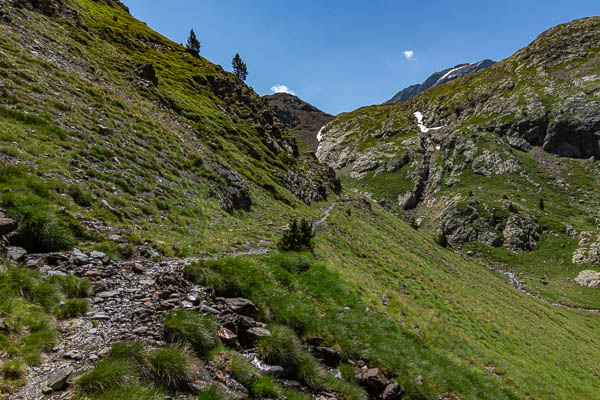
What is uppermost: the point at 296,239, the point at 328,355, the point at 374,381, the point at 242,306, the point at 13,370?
the point at 296,239

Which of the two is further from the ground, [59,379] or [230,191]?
[230,191]

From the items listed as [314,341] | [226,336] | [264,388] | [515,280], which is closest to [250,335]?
[226,336]

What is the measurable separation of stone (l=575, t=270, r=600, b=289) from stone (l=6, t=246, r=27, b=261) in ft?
322

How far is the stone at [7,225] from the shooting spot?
8.03m

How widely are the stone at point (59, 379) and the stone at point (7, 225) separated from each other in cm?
626

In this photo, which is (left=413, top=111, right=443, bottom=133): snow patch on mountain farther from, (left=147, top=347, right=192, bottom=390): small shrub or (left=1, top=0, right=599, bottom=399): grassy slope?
(left=147, top=347, right=192, bottom=390): small shrub

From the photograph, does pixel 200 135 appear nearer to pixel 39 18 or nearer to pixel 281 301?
pixel 39 18

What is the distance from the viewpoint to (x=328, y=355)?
953 centimetres

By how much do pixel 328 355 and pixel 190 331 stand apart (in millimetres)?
5266

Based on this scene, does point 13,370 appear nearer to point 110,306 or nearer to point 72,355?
point 72,355

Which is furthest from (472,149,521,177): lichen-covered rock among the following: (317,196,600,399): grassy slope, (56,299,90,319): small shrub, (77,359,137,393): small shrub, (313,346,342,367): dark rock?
(77,359,137,393): small shrub

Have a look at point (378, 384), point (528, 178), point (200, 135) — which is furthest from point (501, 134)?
point (378, 384)

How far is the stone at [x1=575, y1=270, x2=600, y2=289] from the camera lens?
63509 millimetres

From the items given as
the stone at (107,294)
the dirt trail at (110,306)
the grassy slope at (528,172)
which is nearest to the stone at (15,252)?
the dirt trail at (110,306)
